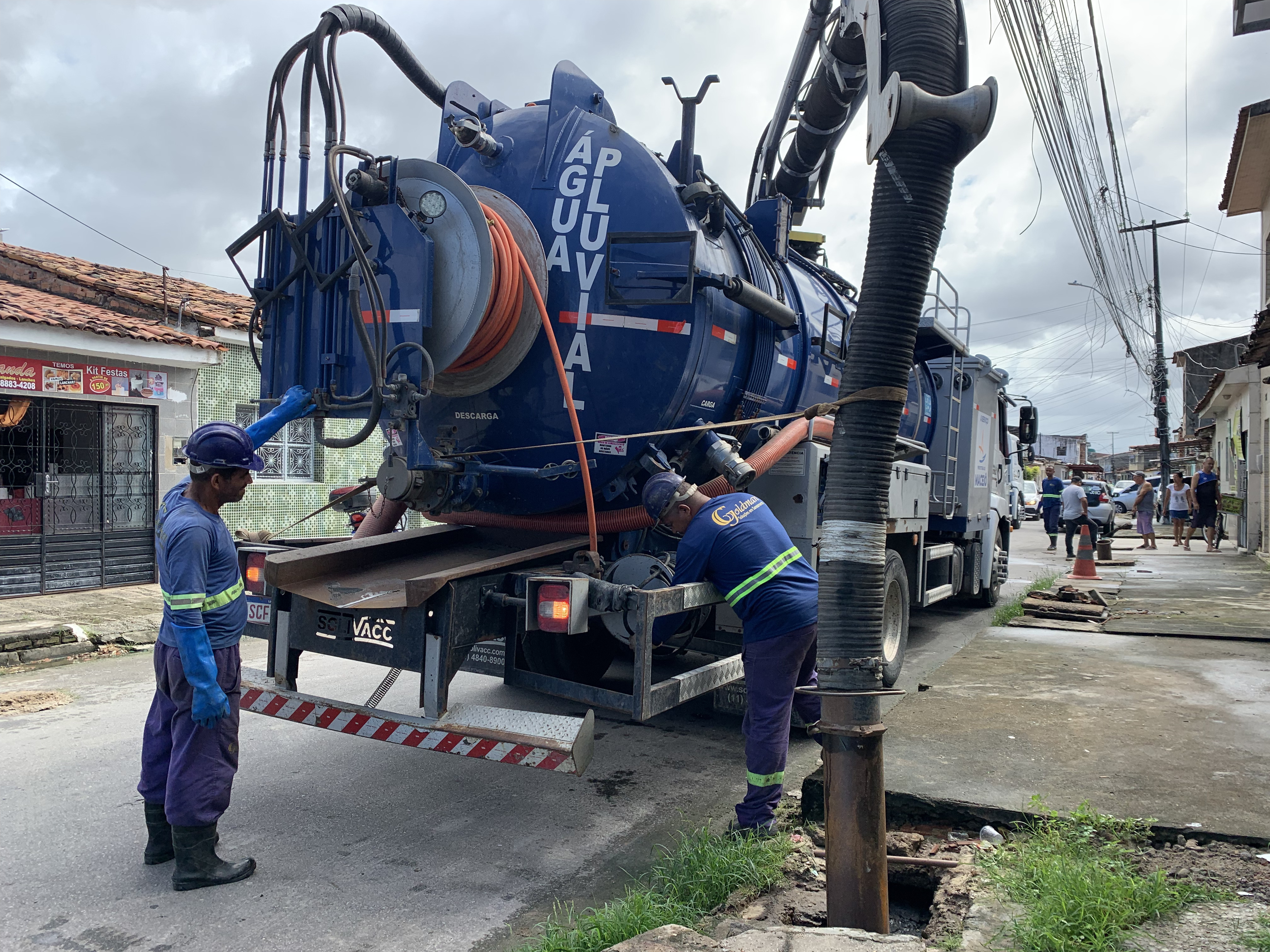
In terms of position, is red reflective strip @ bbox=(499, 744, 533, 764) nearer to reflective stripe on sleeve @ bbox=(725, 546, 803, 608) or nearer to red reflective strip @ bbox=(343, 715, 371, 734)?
red reflective strip @ bbox=(343, 715, 371, 734)

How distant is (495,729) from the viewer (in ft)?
11.4

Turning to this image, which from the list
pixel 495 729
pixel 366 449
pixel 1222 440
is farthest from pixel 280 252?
pixel 1222 440

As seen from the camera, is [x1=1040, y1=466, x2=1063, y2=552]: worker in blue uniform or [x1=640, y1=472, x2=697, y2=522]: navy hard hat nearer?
[x1=640, y1=472, x2=697, y2=522]: navy hard hat

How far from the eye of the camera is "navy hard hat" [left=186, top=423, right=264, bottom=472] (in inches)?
137

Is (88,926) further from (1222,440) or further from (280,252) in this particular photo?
(1222,440)

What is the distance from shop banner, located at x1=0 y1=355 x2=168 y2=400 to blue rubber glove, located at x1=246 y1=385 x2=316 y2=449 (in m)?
7.13

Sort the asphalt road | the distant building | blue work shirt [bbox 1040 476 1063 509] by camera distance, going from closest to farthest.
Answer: the asphalt road
blue work shirt [bbox 1040 476 1063 509]
the distant building

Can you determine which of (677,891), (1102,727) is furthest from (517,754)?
(1102,727)

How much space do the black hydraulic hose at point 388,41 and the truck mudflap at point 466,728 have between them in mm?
2927

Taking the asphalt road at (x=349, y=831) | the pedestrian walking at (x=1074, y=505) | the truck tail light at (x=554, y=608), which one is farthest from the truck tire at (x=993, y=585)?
the truck tail light at (x=554, y=608)

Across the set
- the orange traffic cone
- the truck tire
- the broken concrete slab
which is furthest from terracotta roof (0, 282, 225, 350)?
the orange traffic cone

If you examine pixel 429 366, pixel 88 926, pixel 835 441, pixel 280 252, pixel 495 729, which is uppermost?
→ pixel 280 252

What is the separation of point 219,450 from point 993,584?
8673 mm

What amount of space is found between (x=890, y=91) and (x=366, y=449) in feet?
41.8
